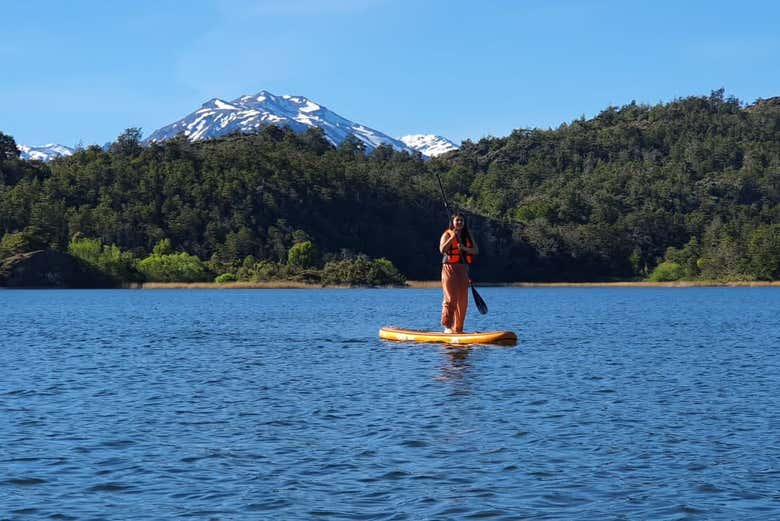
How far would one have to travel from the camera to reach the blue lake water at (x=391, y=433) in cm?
1638

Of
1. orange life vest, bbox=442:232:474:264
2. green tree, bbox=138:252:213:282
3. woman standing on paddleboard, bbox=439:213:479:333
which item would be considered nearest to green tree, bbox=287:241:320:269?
green tree, bbox=138:252:213:282

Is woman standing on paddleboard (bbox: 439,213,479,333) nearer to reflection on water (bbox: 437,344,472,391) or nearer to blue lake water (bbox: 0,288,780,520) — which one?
reflection on water (bbox: 437,344,472,391)

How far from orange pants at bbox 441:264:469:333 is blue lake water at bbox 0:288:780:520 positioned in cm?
145

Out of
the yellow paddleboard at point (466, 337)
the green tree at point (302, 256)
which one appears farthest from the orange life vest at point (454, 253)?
the green tree at point (302, 256)

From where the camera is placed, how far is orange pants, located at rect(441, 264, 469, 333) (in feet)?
138

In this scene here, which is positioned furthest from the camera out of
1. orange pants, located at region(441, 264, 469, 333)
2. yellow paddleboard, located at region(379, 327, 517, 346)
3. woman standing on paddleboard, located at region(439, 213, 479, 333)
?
yellow paddleboard, located at region(379, 327, 517, 346)

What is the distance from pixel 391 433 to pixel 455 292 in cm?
2055

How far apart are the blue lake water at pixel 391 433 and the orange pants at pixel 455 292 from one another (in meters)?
1.45

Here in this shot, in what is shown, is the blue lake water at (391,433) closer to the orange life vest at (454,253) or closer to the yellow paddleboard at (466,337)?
the yellow paddleboard at (466,337)

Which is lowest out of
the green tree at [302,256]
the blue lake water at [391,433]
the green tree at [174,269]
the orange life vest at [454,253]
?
the blue lake water at [391,433]

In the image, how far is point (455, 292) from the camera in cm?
4234

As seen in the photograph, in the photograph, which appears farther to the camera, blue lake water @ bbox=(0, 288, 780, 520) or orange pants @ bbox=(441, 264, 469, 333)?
orange pants @ bbox=(441, 264, 469, 333)

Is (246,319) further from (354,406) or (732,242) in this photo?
(732,242)

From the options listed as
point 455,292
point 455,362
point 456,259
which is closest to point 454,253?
point 456,259
